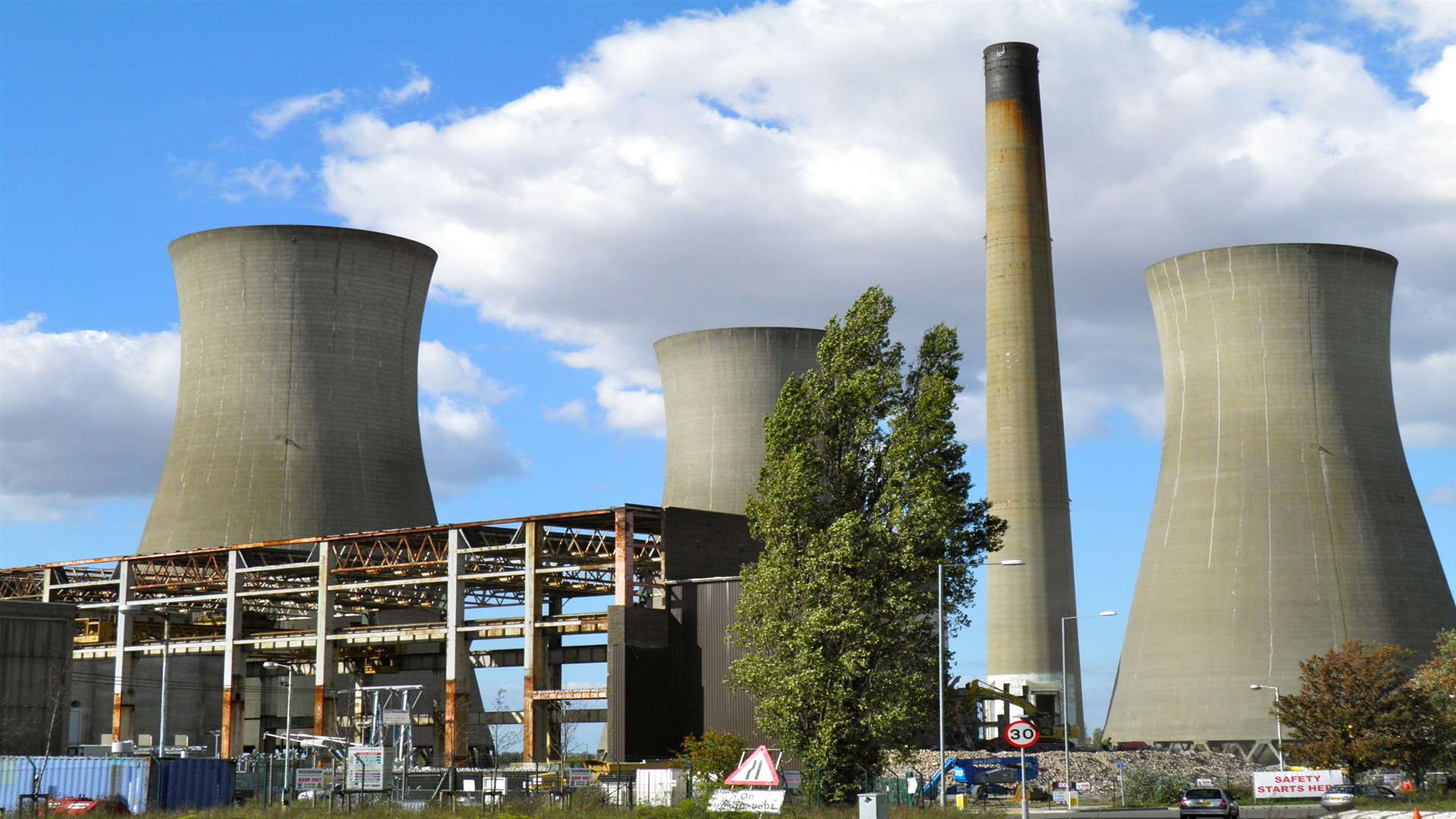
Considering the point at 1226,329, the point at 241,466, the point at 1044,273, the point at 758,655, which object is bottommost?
the point at 758,655

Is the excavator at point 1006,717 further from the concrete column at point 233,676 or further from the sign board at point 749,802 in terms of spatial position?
the sign board at point 749,802

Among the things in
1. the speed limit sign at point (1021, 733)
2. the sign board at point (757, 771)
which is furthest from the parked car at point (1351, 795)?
the sign board at point (757, 771)

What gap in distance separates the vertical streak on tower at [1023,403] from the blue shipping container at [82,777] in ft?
108

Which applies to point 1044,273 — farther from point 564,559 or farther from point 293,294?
point 293,294

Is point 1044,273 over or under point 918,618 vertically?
over

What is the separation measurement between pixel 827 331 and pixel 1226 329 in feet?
Result: 68.9

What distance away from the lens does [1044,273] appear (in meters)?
57.4

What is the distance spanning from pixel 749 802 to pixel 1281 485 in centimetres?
2898

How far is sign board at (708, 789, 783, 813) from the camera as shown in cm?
2325

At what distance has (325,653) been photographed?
48.8 meters

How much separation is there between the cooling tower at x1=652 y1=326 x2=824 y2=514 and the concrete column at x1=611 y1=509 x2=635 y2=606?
34.3 ft

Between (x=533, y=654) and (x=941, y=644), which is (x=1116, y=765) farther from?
(x=941, y=644)

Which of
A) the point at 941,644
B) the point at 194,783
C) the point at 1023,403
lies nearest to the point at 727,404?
the point at 1023,403

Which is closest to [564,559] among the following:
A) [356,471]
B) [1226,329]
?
[356,471]
